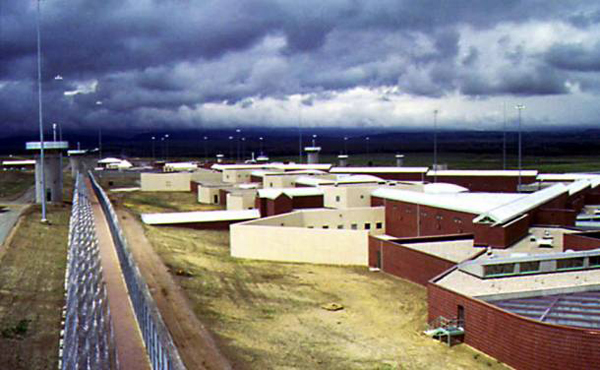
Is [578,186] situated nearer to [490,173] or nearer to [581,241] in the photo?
[490,173]

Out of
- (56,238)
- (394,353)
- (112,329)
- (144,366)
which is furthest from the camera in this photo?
(56,238)

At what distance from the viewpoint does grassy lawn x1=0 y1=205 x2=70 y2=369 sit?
19.6 m

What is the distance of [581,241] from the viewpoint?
32688 millimetres

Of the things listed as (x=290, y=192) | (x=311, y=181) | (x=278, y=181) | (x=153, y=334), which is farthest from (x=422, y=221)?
(x=153, y=334)

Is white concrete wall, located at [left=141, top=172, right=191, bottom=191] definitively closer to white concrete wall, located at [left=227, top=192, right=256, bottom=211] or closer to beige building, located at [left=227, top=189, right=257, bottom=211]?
A: beige building, located at [left=227, top=189, right=257, bottom=211]

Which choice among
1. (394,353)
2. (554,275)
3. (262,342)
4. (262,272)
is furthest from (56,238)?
(554,275)

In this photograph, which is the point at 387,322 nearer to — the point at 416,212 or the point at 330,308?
the point at 330,308

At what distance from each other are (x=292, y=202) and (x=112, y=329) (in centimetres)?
3454

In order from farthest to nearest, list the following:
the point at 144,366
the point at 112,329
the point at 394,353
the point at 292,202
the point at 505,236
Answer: the point at 292,202
the point at 505,236
the point at 394,353
the point at 112,329
the point at 144,366

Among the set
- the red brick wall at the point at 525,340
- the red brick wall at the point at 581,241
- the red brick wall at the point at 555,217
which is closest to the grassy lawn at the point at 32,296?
the red brick wall at the point at 525,340

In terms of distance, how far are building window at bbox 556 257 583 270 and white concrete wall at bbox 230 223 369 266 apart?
45.4 feet

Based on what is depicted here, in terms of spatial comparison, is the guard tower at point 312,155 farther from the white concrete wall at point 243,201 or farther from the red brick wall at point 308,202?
the red brick wall at point 308,202

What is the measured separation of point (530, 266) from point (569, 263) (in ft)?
6.72

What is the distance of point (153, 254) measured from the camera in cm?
3512
